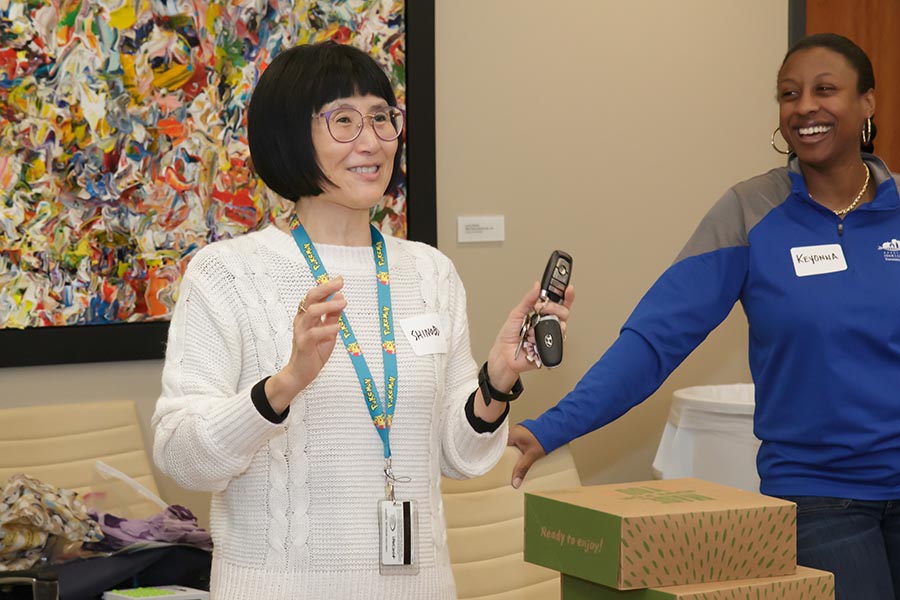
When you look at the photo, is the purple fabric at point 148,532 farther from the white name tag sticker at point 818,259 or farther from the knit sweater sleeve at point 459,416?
the white name tag sticker at point 818,259

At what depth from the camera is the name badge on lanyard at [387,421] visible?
6.46 ft

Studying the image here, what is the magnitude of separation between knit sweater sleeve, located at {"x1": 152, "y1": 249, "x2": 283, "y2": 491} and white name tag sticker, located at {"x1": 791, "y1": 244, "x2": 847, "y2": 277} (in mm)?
1341

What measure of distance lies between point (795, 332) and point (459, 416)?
91 centimetres

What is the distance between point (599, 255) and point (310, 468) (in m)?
2.80

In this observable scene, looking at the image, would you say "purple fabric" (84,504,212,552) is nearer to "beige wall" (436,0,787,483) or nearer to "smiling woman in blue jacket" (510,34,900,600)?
"smiling woman in blue jacket" (510,34,900,600)

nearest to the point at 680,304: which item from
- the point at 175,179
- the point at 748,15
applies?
the point at 175,179

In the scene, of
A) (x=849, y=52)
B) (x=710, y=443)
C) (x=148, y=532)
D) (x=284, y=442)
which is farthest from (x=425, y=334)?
(x=710, y=443)

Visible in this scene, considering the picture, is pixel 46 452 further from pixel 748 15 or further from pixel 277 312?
pixel 748 15

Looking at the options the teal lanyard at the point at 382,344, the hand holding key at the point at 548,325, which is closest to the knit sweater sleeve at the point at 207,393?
the teal lanyard at the point at 382,344

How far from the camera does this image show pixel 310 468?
197 cm

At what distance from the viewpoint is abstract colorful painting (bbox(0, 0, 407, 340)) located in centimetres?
360

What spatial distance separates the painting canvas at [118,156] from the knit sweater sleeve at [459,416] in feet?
5.99

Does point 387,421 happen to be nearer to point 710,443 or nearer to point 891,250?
point 891,250

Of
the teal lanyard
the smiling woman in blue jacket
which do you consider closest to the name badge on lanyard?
the teal lanyard
